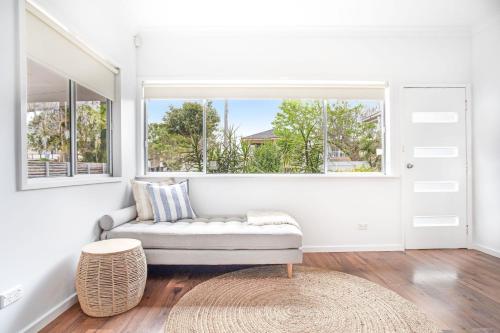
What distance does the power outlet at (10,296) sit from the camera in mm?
1484

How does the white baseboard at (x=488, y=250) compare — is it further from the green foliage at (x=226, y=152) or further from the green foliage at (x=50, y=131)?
the green foliage at (x=50, y=131)

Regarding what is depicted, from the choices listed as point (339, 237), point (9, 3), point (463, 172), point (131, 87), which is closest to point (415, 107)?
point (463, 172)

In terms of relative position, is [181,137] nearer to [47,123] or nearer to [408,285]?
[47,123]

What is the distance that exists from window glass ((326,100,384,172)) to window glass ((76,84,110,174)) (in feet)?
8.63

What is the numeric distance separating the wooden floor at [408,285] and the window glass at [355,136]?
1.11 m

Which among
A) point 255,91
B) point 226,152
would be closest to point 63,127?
point 226,152

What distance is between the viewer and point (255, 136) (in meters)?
3.49

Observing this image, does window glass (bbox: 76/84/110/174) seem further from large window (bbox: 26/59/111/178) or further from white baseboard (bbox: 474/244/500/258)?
white baseboard (bbox: 474/244/500/258)

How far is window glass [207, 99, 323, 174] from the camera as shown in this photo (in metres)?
3.48

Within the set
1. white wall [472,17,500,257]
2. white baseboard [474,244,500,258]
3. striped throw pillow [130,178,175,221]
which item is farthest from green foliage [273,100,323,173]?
white baseboard [474,244,500,258]

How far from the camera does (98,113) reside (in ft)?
8.95

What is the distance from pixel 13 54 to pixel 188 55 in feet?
6.57

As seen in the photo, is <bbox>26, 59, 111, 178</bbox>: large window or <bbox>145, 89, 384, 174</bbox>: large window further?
<bbox>145, 89, 384, 174</bbox>: large window

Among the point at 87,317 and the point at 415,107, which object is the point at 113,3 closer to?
the point at 87,317
